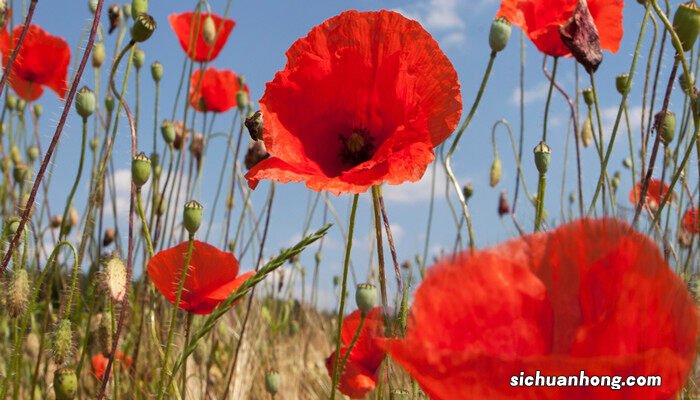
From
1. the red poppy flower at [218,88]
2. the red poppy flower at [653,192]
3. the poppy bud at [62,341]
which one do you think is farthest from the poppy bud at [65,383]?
the red poppy flower at [218,88]

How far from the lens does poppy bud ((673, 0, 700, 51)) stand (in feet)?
4.00

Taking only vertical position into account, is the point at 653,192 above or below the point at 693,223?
above

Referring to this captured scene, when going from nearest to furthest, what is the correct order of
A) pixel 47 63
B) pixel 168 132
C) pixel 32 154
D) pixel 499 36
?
1. pixel 499 36
2. pixel 168 132
3. pixel 47 63
4. pixel 32 154

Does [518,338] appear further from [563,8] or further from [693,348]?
[563,8]

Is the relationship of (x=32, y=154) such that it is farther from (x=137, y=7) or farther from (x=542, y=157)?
(x=542, y=157)

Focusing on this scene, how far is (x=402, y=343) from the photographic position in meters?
0.41

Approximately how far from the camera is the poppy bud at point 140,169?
119 centimetres

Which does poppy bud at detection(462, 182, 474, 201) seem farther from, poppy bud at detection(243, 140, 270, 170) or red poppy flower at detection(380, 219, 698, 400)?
red poppy flower at detection(380, 219, 698, 400)

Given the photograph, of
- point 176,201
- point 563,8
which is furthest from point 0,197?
point 563,8

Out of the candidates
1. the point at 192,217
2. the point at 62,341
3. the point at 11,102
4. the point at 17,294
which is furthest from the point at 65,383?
the point at 11,102

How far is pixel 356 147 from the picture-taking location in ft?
3.68

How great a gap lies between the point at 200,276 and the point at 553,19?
91 centimetres

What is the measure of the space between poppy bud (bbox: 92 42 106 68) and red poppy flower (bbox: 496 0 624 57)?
Answer: 1.23 metres

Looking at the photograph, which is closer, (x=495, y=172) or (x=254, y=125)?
(x=254, y=125)
